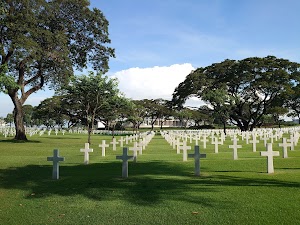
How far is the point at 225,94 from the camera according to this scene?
Answer: 42875 mm

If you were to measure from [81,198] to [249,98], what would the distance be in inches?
1717

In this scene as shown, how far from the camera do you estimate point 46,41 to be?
24969mm

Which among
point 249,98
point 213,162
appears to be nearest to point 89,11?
point 213,162

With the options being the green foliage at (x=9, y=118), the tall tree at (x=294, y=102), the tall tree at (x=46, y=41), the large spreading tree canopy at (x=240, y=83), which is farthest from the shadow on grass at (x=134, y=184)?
the green foliage at (x=9, y=118)

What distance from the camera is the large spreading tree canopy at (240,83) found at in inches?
1667

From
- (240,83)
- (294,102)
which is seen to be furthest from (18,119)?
(294,102)

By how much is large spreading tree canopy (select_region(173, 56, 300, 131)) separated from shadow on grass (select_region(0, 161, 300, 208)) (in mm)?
32642

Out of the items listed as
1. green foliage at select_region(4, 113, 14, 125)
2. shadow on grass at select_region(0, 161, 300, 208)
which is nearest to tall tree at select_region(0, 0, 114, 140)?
shadow on grass at select_region(0, 161, 300, 208)

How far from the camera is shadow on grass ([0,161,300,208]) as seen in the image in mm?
7020

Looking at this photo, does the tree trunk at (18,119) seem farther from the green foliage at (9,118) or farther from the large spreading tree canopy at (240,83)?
the green foliage at (9,118)

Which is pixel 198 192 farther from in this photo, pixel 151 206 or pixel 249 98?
pixel 249 98

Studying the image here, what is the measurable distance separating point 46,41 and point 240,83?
1131 inches

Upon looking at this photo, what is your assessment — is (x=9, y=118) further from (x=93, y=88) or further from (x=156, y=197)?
(x=156, y=197)

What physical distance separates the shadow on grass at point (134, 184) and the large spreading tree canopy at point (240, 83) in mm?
32642
